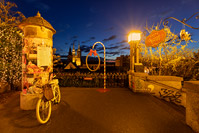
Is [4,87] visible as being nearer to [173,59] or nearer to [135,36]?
[135,36]

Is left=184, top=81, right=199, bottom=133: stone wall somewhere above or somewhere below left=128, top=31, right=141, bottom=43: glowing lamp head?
below

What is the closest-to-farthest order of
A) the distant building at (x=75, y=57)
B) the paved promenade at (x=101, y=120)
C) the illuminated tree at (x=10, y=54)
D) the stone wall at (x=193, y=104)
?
the stone wall at (x=193, y=104) < the paved promenade at (x=101, y=120) < the illuminated tree at (x=10, y=54) < the distant building at (x=75, y=57)

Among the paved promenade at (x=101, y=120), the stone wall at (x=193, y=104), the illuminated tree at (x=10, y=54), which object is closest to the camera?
the stone wall at (x=193, y=104)

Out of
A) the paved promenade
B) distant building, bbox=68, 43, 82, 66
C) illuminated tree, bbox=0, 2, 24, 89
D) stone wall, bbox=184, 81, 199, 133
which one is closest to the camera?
stone wall, bbox=184, 81, 199, 133

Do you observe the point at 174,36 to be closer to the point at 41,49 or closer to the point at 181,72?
the point at 181,72

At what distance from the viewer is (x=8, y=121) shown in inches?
138

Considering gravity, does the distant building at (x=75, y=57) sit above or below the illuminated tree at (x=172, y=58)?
above

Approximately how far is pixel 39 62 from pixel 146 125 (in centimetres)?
477

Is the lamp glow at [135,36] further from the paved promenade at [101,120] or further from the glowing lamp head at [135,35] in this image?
the paved promenade at [101,120]

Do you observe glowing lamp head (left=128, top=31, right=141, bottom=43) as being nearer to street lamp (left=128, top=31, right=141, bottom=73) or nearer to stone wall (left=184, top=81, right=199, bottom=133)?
street lamp (left=128, top=31, right=141, bottom=73)

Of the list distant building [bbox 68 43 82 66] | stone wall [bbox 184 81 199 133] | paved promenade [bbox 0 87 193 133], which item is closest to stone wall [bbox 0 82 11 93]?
paved promenade [bbox 0 87 193 133]

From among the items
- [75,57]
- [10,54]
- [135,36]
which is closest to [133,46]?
[135,36]

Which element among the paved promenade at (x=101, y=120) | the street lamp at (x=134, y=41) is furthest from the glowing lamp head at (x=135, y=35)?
the paved promenade at (x=101, y=120)

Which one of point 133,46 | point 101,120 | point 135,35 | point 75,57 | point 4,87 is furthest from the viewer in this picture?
point 75,57
